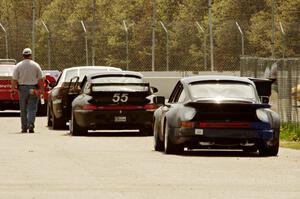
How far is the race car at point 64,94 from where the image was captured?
103ft

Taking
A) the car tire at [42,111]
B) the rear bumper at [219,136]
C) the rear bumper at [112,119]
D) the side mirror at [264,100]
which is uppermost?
the side mirror at [264,100]

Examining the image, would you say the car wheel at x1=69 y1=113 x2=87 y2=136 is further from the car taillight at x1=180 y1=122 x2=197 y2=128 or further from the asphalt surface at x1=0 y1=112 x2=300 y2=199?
the car taillight at x1=180 y1=122 x2=197 y2=128

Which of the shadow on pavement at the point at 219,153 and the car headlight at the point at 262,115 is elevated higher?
the car headlight at the point at 262,115

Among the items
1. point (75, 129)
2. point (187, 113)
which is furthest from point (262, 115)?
point (75, 129)

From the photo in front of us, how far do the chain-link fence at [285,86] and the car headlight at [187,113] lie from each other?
902 cm

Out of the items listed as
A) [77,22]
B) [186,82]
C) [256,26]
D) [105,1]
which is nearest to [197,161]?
[186,82]

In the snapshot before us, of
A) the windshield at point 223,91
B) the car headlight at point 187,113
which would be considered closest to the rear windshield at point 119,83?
the windshield at point 223,91

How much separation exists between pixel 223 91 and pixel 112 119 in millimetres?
6742

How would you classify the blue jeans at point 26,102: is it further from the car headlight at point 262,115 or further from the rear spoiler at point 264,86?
the car headlight at point 262,115

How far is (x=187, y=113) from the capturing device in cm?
2172

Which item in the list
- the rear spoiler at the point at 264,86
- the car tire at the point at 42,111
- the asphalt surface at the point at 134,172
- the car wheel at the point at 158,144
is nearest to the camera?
the asphalt surface at the point at 134,172

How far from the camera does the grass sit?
26487mm

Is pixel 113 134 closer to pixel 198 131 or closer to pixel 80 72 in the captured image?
pixel 80 72

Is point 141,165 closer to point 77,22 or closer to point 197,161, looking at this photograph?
point 197,161
